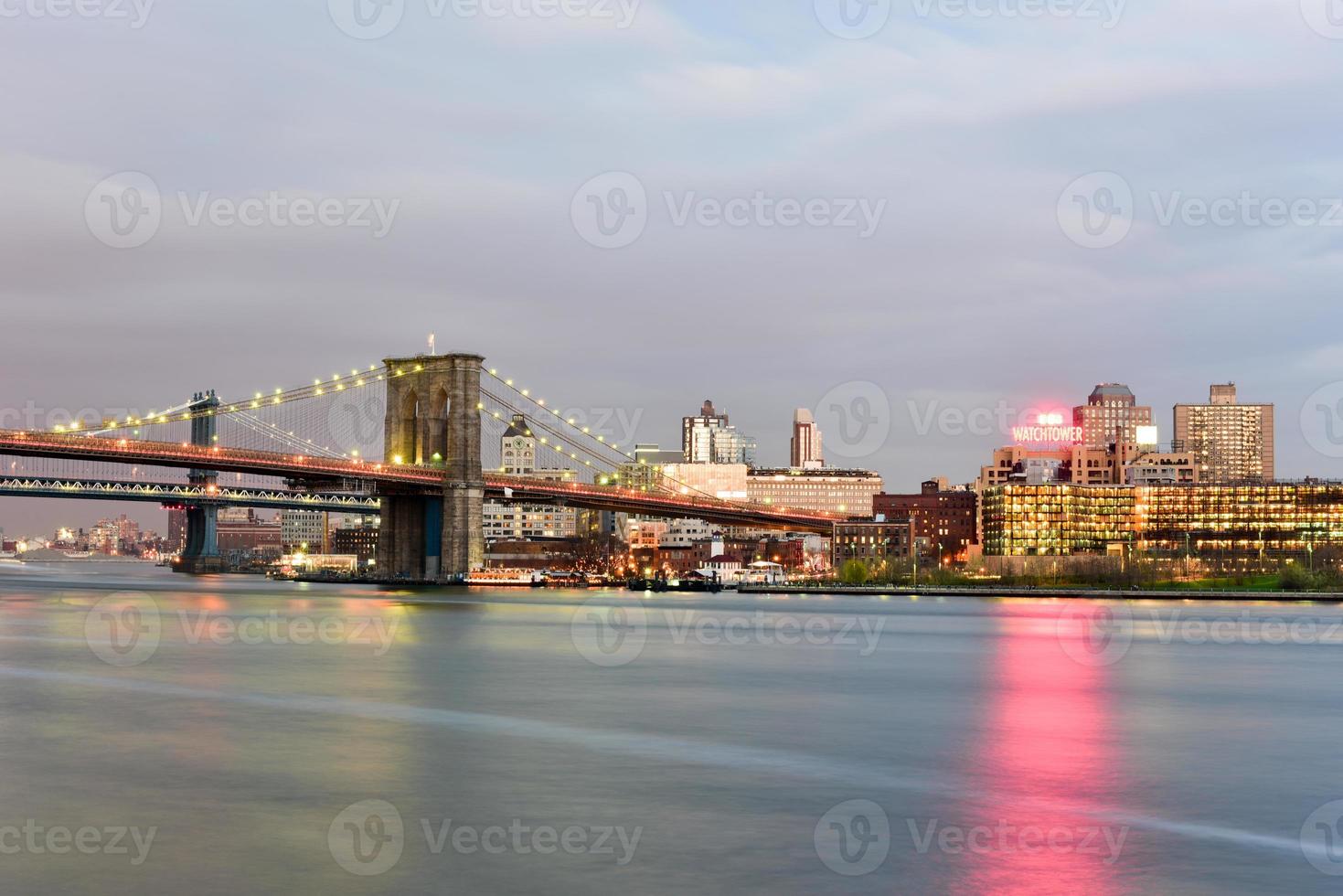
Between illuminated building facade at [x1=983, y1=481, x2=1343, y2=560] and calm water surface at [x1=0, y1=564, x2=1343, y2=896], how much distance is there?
365ft

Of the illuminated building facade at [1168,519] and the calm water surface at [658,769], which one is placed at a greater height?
the illuminated building facade at [1168,519]

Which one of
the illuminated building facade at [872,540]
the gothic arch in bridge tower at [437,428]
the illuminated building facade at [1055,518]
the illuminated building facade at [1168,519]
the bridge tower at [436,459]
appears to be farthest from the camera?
the illuminated building facade at [872,540]

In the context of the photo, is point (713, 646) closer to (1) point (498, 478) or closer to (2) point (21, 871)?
(2) point (21, 871)

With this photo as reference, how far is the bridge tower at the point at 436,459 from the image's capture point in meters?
107

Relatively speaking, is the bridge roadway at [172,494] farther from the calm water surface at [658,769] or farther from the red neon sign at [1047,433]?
the red neon sign at [1047,433]

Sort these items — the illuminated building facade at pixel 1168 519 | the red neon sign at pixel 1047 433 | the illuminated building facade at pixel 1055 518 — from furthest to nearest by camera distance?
the red neon sign at pixel 1047 433
the illuminated building facade at pixel 1055 518
the illuminated building facade at pixel 1168 519

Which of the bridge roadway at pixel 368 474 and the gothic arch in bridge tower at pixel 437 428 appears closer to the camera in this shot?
the bridge roadway at pixel 368 474

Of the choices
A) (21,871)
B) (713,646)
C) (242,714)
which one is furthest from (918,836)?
(713,646)

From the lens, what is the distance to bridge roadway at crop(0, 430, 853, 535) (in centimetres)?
8188

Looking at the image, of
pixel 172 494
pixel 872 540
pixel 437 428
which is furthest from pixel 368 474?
pixel 872 540

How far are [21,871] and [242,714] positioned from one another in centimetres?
1287

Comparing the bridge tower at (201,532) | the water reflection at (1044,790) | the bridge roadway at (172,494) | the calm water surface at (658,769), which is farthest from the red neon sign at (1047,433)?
the water reflection at (1044,790)

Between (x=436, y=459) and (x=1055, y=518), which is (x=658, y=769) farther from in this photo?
(x=1055, y=518)

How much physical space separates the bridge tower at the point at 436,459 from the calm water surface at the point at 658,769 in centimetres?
6018
